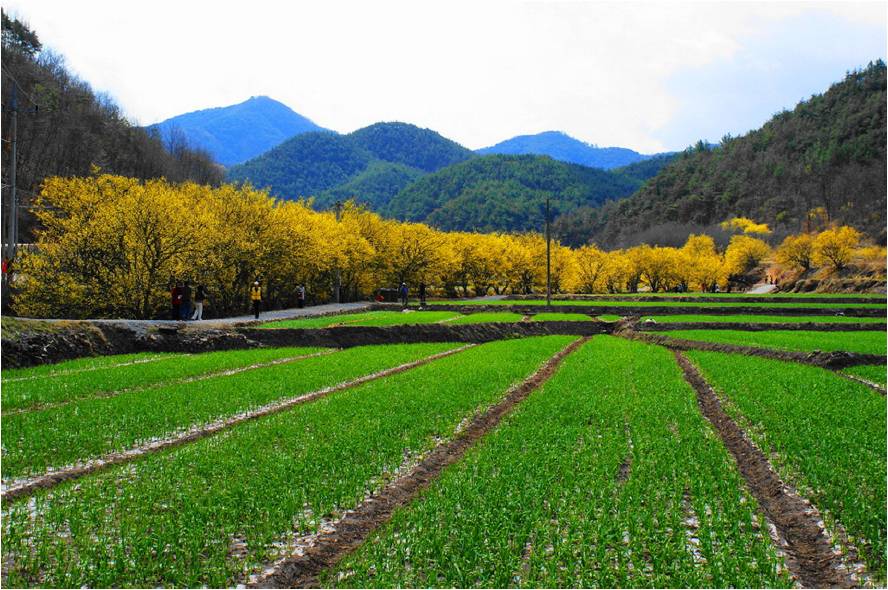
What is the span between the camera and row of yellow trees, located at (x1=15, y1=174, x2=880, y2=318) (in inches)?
1353

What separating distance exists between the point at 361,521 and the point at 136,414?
776 cm

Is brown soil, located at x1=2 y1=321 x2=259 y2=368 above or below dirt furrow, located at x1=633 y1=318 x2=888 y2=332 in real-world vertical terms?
above

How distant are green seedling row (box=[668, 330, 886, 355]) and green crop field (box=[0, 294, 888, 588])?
8.63 m

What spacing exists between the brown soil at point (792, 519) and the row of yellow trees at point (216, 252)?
32122mm

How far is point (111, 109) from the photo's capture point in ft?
373

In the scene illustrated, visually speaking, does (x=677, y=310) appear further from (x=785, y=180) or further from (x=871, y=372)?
(x=785, y=180)

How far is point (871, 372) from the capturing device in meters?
20.5

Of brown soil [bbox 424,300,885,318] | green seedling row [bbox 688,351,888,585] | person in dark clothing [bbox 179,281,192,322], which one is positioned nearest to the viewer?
green seedling row [bbox 688,351,888,585]

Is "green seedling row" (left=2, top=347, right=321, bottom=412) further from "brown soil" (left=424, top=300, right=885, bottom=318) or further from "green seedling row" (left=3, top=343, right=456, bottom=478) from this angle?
"brown soil" (left=424, top=300, right=885, bottom=318)

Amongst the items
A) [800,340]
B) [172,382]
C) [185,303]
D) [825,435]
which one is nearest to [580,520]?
[825,435]

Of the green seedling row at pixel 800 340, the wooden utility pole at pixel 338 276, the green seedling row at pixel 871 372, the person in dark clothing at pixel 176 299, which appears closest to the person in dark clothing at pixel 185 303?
the person in dark clothing at pixel 176 299

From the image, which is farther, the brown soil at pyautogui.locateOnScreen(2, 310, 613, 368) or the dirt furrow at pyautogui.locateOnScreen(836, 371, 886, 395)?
the brown soil at pyautogui.locateOnScreen(2, 310, 613, 368)

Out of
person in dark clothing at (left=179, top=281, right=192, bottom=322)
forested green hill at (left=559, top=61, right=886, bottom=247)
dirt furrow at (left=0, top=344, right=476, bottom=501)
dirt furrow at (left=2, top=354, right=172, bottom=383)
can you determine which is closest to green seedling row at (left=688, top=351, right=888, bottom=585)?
dirt furrow at (left=0, top=344, right=476, bottom=501)

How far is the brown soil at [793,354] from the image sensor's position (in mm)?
22781
